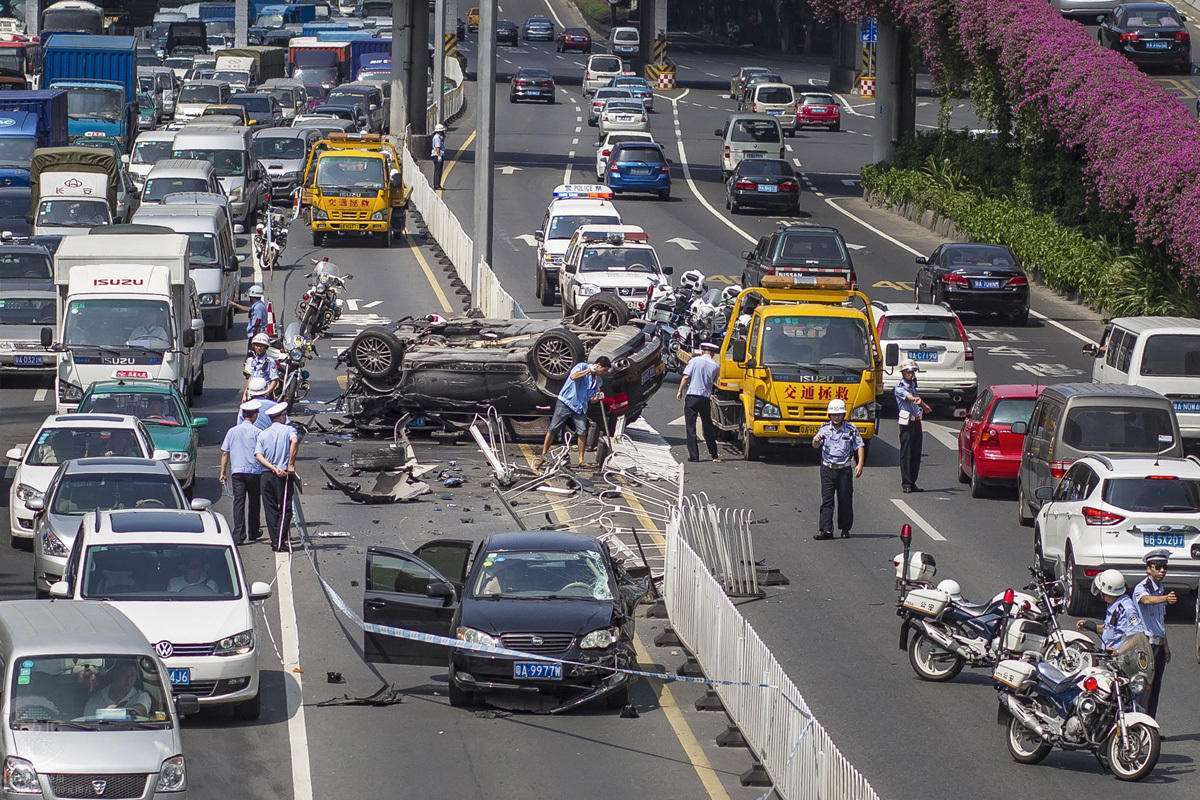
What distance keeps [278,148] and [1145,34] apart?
93.6 feet

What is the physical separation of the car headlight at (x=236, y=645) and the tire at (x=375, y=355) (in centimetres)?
1207

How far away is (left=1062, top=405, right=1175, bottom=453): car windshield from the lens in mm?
23484

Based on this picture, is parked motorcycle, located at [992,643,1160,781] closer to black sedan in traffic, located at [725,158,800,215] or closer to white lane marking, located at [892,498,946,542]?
white lane marking, located at [892,498,946,542]

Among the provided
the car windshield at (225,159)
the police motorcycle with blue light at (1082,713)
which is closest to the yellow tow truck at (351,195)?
the car windshield at (225,159)

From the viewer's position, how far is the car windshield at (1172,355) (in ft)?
94.1

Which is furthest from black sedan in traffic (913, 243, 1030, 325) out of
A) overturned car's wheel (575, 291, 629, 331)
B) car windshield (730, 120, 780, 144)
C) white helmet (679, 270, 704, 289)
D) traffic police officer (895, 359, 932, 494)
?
car windshield (730, 120, 780, 144)

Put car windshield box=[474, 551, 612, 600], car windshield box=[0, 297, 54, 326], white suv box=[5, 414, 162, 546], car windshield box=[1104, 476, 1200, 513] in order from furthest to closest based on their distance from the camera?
car windshield box=[0, 297, 54, 326] < white suv box=[5, 414, 162, 546] < car windshield box=[1104, 476, 1200, 513] < car windshield box=[474, 551, 612, 600]

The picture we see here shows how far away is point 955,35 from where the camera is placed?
53156 millimetres

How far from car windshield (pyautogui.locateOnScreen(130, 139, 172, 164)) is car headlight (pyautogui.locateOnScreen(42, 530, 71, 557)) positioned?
35519 mm

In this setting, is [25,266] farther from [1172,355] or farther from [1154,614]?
[1154,614]

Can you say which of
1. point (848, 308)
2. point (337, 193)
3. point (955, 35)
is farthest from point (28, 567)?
point (955, 35)

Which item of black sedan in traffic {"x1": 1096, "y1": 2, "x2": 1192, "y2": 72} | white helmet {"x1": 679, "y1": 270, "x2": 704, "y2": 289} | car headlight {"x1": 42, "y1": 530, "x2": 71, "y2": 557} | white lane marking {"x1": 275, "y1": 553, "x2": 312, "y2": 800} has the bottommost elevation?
white lane marking {"x1": 275, "y1": 553, "x2": 312, "y2": 800}

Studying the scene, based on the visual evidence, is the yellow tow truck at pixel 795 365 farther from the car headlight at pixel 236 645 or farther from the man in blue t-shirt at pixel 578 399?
the car headlight at pixel 236 645

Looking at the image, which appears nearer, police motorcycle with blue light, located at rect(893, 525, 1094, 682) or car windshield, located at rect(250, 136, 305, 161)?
police motorcycle with blue light, located at rect(893, 525, 1094, 682)
